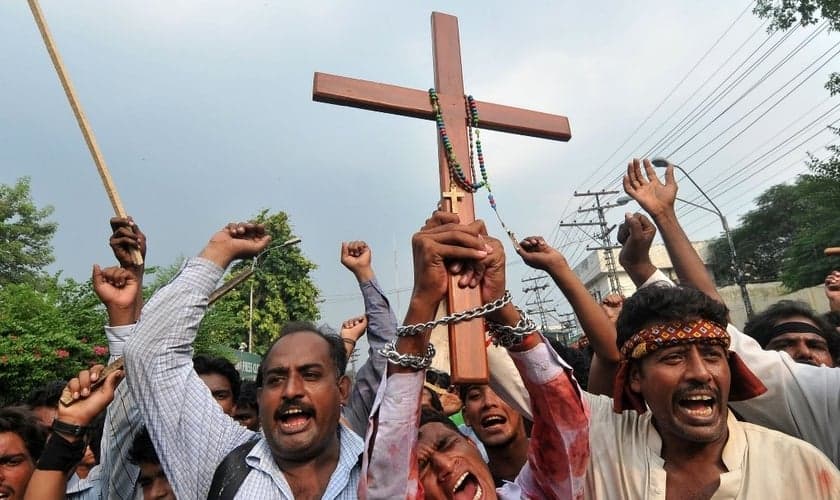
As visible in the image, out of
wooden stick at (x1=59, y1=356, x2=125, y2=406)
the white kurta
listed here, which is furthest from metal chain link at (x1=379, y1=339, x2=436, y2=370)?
wooden stick at (x1=59, y1=356, x2=125, y2=406)

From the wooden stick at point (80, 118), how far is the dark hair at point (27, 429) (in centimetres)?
108

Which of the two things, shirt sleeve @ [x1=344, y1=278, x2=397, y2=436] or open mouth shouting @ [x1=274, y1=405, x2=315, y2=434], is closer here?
open mouth shouting @ [x1=274, y1=405, x2=315, y2=434]

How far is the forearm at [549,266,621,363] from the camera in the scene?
230cm

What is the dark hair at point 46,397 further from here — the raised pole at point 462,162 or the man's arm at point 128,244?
the raised pole at point 462,162

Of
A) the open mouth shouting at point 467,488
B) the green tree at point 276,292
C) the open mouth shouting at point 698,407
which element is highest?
the green tree at point 276,292

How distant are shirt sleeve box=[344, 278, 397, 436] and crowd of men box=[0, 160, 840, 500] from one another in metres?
0.38

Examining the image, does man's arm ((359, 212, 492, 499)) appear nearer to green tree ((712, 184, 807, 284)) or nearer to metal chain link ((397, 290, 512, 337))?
metal chain link ((397, 290, 512, 337))

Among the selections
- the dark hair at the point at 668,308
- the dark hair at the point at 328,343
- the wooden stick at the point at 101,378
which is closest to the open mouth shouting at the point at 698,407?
the dark hair at the point at 668,308

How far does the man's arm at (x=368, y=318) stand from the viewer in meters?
3.06

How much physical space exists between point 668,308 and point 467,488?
3.17 ft

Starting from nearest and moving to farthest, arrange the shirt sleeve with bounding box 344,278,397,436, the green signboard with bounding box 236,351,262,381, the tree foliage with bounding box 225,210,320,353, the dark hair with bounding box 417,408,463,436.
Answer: the dark hair with bounding box 417,408,463,436 → the shirt sleeve with bounding box 344,278,397,436 → the green signboard with bounding box 236,351,262,381 → the tree foliage with bounding box 225,210,320,353

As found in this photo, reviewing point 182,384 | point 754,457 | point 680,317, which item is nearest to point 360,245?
point 182,384

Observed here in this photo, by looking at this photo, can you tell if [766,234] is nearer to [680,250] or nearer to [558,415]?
[680,250]

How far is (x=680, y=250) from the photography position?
2721mm
